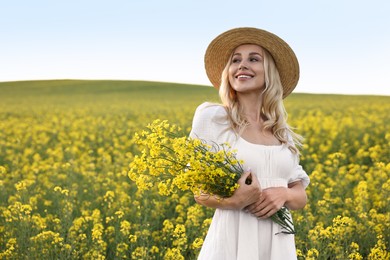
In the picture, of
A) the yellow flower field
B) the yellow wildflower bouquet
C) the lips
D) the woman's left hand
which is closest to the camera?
the yellow wildflower bouquet

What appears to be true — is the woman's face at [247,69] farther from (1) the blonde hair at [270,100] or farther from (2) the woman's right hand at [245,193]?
(2) the woman's right hand at [245,193]

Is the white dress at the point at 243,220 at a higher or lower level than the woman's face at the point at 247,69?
lower

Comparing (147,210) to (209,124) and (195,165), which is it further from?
(195,165)

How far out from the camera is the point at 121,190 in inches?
298

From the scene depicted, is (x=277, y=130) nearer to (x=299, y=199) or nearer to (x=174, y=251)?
(x=299, y=199)

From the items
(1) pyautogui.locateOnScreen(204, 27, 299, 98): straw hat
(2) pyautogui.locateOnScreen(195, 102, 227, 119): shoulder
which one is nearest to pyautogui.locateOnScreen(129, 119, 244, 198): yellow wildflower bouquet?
(2) pyautogui.locateOnScreen(195, 102, 227, 119): shoulder

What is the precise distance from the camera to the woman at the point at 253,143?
116 inches

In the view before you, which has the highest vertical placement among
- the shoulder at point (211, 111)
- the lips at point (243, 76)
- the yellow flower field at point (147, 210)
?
the lips at point (243, 76)

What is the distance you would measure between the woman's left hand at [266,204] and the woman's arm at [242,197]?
0.16 feet

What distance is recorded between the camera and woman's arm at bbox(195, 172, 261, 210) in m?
2.82

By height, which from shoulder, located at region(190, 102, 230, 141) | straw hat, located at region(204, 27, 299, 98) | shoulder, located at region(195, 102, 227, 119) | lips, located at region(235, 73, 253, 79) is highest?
straw hat, located at region(204, 27, 299, 98)

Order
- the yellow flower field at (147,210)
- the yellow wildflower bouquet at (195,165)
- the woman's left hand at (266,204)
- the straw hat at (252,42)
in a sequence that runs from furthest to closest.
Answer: the yellow flower field at (147,210)
the straw hat at (252,42)
the woman's left hand at (266,204)
the yellow wildflower bouquet at (195,165)

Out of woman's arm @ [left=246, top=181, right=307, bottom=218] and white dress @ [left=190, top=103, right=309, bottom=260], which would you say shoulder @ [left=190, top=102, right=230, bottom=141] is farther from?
woman's arm @ [left=246, top=181, right=307, bottom=218]

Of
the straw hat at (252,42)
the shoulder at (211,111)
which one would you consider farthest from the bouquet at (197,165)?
the straw hat at (252,42)
